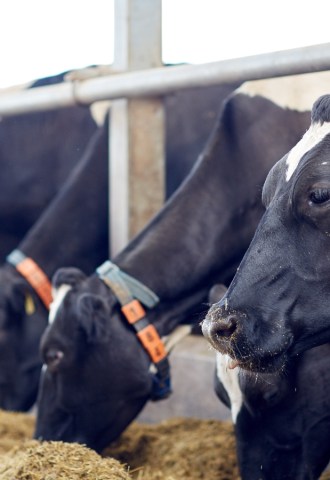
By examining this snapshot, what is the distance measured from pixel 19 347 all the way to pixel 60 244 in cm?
62

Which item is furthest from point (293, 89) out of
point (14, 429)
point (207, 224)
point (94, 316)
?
point (14, 429)

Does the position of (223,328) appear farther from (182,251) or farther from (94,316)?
(182,251)

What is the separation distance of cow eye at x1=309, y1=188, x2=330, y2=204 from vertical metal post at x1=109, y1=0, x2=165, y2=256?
2.30 meters

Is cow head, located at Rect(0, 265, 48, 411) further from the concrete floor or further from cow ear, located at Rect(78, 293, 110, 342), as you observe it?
cow ear, located at Rect(78, 293, 110, 342)

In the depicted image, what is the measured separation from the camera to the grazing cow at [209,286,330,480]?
297cm

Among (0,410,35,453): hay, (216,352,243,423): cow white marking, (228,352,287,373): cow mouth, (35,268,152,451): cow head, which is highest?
(228,352,287,373): cow mouth

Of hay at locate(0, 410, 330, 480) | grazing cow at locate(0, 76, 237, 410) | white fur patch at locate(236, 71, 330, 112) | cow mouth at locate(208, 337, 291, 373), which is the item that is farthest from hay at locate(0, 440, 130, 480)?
grazing cow at locate(0, 76, 237, 410)

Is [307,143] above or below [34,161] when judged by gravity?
above

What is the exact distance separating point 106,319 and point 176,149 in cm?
191

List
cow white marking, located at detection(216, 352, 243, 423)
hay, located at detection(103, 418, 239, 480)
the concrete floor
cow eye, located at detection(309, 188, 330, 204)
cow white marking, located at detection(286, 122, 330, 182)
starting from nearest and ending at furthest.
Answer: cow eye, located at detection(309, 188, 330, 204), cow white marking, located at detection(286, 122, 330, 182), cow white marking, located at detection(216, 352, 243, 423), hay, located at detection(103, 418, 239, 480), the concrete floor

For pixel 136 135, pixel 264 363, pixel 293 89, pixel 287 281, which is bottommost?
pixel 264 363

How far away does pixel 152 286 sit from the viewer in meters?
4.02

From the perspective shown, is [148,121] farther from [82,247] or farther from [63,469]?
[63,469]

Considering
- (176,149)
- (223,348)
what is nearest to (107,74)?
(176,149)
